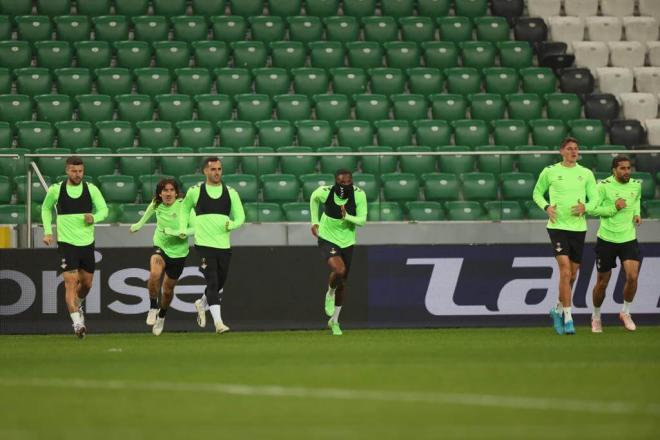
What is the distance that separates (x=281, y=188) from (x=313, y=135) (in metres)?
3.26

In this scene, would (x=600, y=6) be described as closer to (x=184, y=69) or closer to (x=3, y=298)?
(x=184, y=69)

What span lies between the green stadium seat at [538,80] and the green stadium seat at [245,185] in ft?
26.0

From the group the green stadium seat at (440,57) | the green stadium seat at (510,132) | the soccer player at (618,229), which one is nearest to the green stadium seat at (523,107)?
the green stadium seat at (510,132)

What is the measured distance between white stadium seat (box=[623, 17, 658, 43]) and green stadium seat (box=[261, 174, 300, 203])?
10816 millimetres

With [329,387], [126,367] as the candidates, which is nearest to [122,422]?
[329,387]

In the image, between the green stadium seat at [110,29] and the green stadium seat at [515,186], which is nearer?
the green stadium seat at [515,186]

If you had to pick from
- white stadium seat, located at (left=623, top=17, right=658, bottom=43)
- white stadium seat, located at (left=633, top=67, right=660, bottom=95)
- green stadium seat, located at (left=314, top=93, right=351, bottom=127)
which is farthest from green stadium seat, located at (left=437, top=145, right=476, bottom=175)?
white stadium seat, located at (left=623, top=17, right=658, bottom=43)

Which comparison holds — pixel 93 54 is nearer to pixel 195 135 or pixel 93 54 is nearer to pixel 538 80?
pixel 195 135

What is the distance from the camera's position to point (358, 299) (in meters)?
19.7

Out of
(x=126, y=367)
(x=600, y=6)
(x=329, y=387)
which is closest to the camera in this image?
(x=329, y=387)

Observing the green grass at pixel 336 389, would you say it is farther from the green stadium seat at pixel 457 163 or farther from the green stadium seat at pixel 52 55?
the green stadium seat at pixel 52 55

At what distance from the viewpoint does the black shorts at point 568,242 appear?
1702cm

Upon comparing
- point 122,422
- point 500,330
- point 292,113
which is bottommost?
point 500,330

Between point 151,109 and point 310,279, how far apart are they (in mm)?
5770
